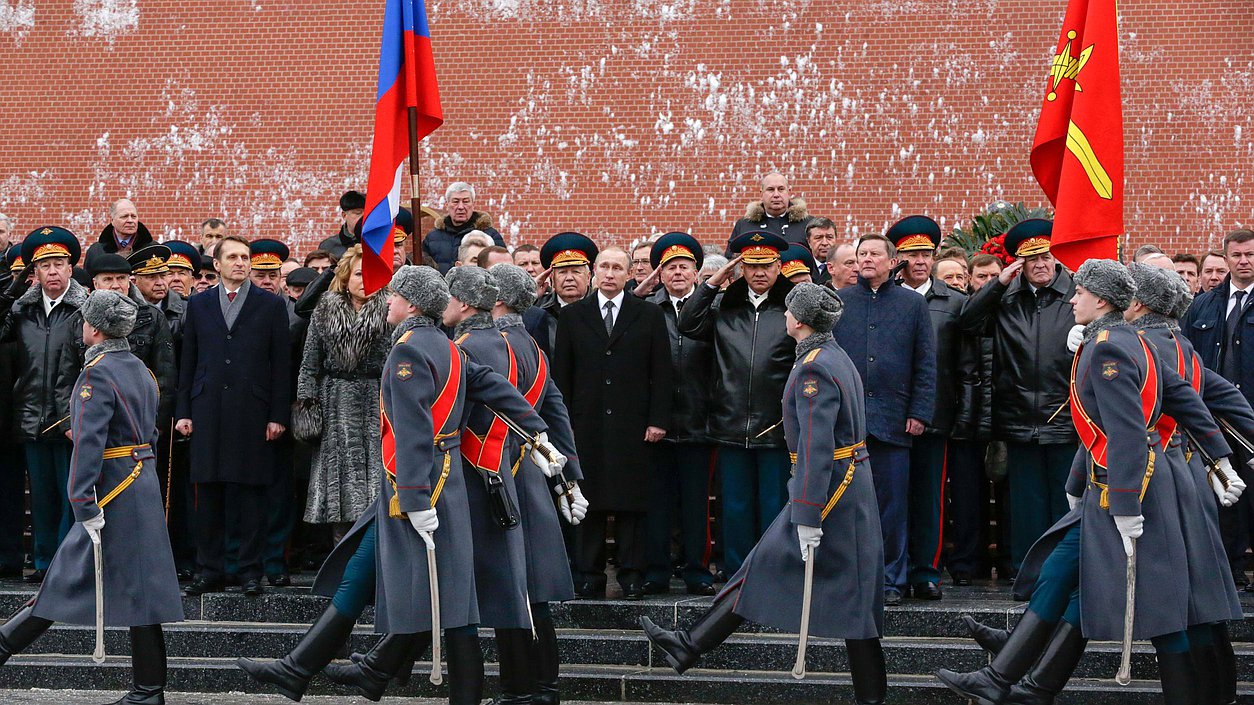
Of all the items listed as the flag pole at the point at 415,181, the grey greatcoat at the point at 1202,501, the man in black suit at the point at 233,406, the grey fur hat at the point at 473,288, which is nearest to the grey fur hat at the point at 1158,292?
the grey greatcoat at the point at 1202,501

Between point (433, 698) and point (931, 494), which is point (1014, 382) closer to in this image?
point (931, 494)

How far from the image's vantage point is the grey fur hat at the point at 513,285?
676 centimetres

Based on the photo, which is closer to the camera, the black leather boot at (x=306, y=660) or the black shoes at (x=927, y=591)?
the black leather boot at (x=306, y=660)

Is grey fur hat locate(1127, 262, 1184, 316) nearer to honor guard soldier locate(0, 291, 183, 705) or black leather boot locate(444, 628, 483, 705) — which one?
black leather boot locate(444, 628, 483, 705)

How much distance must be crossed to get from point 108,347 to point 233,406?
1.65 metres

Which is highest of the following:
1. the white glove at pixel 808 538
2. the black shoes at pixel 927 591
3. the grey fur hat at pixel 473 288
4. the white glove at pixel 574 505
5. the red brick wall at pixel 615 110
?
the red brick wall at pixel 615 110

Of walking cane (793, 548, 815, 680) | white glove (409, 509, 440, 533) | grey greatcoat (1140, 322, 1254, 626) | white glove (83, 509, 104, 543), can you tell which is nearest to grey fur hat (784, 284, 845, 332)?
walking cane (793, 548, 815, 680)

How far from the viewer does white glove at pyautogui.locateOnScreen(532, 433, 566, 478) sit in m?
6.27

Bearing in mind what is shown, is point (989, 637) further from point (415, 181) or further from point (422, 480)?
point (415, 181)

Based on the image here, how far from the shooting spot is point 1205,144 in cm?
1526

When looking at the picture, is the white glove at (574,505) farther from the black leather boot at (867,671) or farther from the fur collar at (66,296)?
the fur collar at (66,296)

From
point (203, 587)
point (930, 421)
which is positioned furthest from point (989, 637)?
point (203, 587)

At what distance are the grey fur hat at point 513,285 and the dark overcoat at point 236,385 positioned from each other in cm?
230

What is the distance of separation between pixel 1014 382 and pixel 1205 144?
8.14 metres
